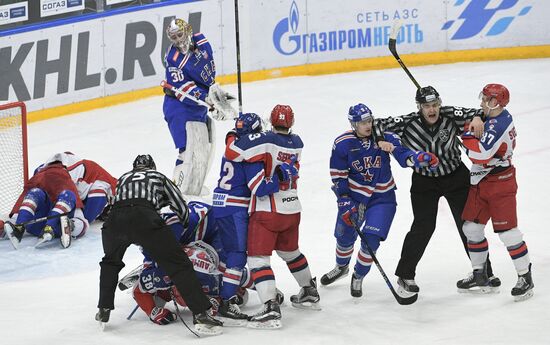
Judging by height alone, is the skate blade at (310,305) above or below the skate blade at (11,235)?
below

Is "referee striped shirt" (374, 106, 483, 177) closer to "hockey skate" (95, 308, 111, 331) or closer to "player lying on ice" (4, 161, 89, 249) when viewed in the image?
"hockey skate" (95, 308, 111, 331)

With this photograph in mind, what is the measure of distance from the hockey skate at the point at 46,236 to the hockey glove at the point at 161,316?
2129 mm

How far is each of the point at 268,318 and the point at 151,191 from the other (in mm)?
924

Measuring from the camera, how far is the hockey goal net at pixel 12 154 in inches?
324

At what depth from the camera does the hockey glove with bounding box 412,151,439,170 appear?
577 cm

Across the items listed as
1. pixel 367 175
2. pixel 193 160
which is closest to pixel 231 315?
pixel 367 175

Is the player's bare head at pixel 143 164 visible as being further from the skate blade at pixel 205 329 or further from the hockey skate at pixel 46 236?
the hockey skate at pixel 46 236

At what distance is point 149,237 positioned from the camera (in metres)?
5.48

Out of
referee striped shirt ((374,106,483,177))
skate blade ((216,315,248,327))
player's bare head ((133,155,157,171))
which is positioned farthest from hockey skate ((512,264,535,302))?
player's bare head ((133,155,157,171))

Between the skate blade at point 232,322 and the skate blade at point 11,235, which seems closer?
the skate blade at point 232,322

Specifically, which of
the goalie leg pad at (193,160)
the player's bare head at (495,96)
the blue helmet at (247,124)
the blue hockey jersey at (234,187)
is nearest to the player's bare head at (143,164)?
the blue hockey jersey at (234,187)

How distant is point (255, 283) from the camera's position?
18.5 feet

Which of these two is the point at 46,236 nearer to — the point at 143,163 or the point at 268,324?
the point at 143,163

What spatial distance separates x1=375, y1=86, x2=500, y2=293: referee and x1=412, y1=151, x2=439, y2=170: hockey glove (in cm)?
18
